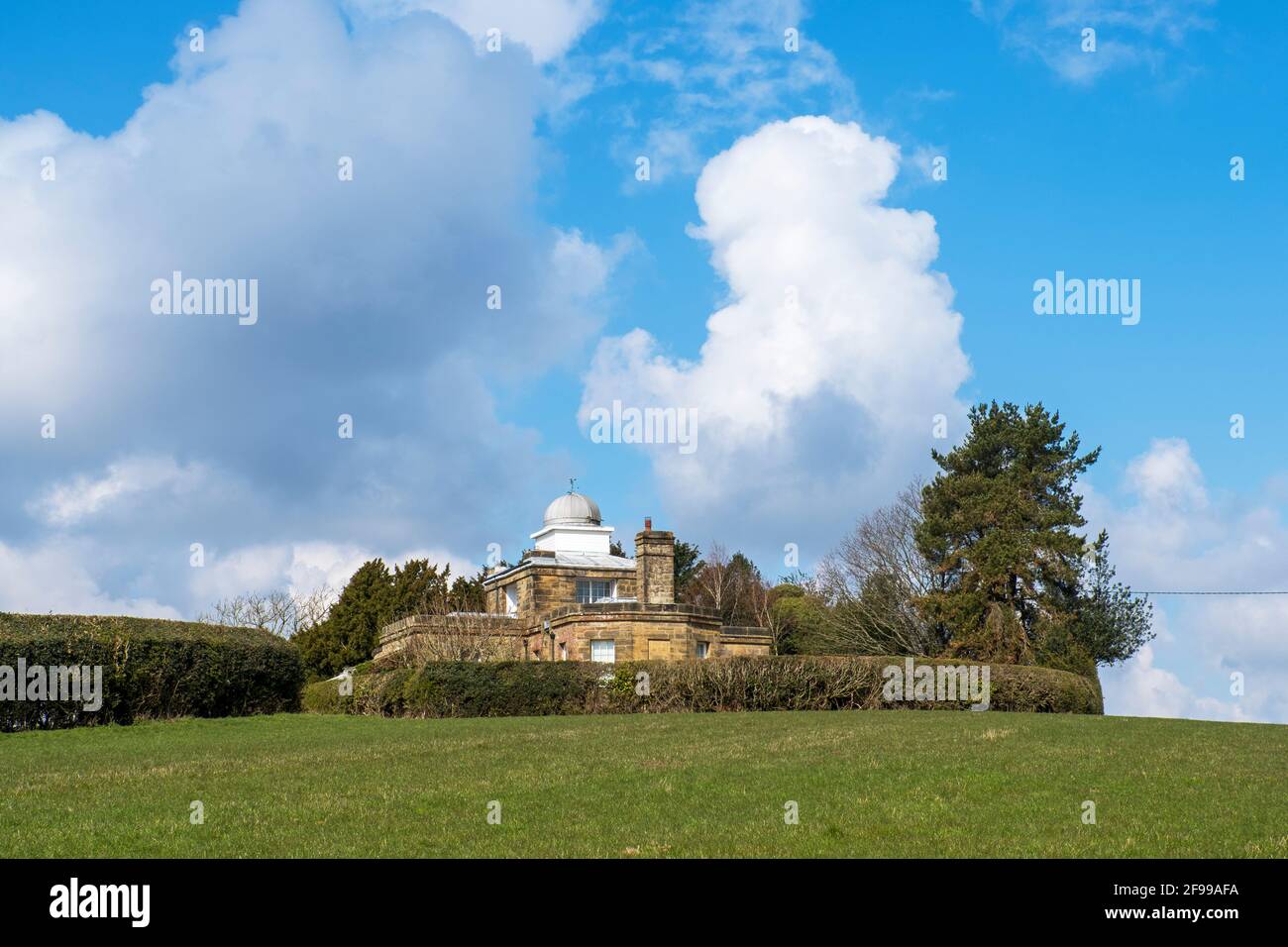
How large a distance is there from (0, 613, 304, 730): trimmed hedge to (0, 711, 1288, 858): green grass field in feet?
23.9

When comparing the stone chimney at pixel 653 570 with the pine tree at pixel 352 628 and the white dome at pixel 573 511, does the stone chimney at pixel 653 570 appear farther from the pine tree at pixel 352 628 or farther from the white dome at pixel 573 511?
the pine tree at pixel 352 628

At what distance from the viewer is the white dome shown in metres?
55.8

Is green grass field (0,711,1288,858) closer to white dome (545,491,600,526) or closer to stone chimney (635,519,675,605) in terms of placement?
stone chimney (635,519,675,605)

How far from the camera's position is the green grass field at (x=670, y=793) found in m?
13.1

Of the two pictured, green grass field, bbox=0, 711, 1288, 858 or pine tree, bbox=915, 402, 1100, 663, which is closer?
green grass field, bbox=0, 711, 1288, 858

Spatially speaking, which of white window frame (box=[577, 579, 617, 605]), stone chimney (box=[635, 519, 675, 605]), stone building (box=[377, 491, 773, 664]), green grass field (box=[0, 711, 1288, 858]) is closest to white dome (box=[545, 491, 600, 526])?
stone building (box=[377, 491, 773, 664])

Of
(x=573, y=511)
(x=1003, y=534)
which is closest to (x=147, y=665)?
(x=573, y=511)

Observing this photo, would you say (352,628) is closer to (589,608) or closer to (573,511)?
(573,511)

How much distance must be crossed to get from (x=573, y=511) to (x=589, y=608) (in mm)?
11273

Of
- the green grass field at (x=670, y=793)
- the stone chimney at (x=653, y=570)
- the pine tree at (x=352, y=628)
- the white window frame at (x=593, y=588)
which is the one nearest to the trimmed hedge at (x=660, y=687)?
the green grass field at (x=670, y=793)

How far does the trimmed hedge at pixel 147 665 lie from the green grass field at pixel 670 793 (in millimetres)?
7277

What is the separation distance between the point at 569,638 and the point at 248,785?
2807cm

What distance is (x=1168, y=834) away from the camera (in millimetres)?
13422
